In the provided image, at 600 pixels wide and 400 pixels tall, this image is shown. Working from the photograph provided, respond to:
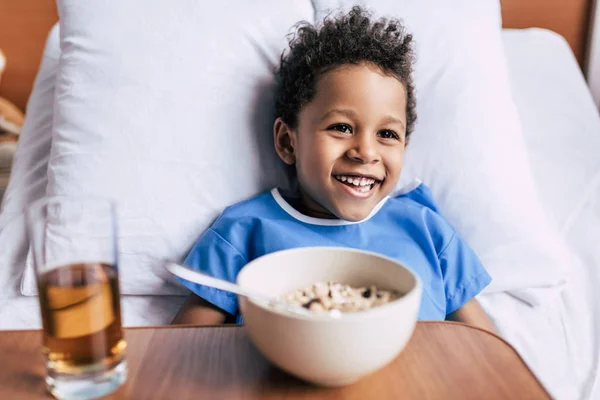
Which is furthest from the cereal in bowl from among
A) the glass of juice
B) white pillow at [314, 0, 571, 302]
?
white pillow at [314, 0, 571, 302]

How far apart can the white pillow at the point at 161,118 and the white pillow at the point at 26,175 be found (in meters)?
0.14

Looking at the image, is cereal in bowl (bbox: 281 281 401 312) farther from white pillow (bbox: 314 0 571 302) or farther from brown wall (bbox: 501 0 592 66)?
brown wall (bbox: 501 0 592 66)

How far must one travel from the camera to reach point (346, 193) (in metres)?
1.05

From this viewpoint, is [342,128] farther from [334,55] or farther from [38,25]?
[38,25]

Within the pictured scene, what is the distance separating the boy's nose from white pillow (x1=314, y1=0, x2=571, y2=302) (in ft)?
0.72

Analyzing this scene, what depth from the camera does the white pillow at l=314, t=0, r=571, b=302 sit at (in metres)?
1.21

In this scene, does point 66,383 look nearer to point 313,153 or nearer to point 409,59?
point 313,153

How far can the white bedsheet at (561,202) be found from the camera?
1.05 metres

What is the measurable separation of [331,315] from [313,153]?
0.53 metres

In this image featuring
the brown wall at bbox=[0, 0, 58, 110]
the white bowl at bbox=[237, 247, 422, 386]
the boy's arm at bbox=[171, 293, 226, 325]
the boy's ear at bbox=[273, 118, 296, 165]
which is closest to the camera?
the white bowl at bbox=[237, 247, 422, 386]

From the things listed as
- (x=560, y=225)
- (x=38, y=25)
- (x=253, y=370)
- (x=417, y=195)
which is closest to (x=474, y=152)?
(x=417, y=195)

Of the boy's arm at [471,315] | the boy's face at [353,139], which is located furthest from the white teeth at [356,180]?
the boy's arm at [471,315]

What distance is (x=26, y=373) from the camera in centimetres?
66

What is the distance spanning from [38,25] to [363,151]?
1181 millimetres
